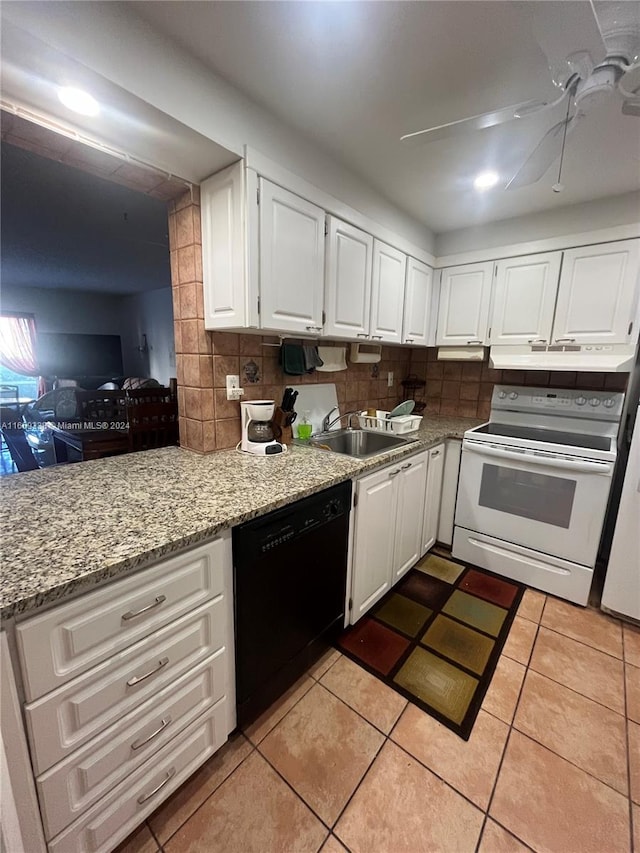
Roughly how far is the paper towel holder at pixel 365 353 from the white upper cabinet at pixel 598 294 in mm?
1169

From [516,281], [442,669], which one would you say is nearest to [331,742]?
[442,669]

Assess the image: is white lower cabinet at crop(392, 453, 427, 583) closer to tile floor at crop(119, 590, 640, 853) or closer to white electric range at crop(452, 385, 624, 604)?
white electric range at crop(452, 385, 624, 604)

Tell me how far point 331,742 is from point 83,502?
1232 mm

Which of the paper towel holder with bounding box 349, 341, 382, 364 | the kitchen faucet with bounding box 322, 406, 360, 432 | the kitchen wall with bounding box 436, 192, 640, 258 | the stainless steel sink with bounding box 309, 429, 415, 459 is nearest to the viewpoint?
the kitchen wall with bounding box 436, 192, 640, 258

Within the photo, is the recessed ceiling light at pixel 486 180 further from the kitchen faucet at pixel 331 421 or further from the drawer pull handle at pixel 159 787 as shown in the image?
the drawer pull handle at pixel 159 787

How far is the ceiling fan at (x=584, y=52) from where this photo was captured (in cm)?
89

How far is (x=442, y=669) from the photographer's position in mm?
1543

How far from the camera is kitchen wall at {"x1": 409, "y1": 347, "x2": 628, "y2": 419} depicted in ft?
7.70

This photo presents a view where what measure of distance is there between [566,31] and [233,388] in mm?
1623

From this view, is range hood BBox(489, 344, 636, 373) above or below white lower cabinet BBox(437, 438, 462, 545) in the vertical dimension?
above

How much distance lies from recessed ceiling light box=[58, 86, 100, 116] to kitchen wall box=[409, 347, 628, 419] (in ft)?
8.65

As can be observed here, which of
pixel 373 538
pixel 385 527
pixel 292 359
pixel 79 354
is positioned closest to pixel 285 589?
pixel 373 538

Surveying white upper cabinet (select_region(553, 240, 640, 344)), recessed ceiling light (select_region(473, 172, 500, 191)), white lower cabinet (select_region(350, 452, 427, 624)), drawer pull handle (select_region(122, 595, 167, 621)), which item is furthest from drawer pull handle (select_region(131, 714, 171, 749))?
white upper cabinet (select_region(553, 240, 640, 344))

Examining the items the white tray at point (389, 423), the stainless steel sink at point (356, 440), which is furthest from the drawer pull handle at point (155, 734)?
the white tray at point (389, 423)
